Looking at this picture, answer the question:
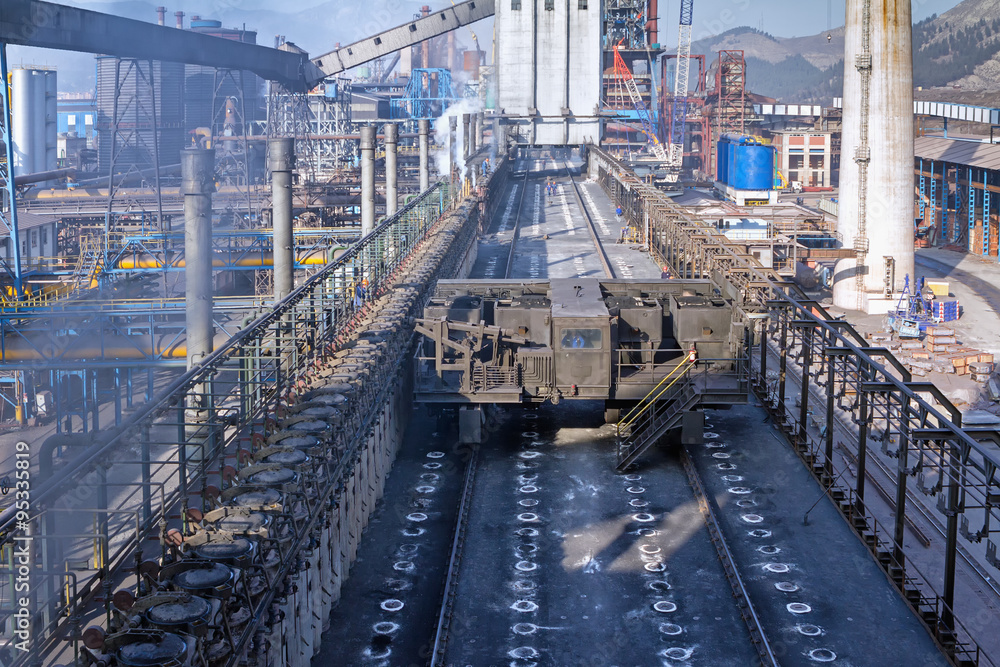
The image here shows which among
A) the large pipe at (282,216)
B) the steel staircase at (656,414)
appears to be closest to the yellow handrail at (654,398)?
the steel staircase at (656,414)

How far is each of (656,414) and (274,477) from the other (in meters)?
11.2

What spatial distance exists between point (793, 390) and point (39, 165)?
7114 cm

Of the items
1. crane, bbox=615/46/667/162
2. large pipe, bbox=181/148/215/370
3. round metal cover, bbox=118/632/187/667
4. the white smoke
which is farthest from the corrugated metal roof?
round metal cover, bbox=118/632/187/667

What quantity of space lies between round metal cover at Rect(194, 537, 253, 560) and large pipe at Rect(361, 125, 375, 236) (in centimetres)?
2556

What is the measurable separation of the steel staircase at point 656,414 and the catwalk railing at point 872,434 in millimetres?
1699

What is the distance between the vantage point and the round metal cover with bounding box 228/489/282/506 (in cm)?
1207

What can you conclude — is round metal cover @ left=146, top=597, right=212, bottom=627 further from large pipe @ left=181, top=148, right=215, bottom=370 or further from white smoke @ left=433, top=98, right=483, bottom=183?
white smoke @ left=433, top=98, right=483, bottom=183

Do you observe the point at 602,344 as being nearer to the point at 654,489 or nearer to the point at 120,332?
the point at 654,489

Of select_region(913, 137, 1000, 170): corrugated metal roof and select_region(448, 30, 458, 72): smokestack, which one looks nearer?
select_region(913, 137, 1000, 170): corrugated metal roof

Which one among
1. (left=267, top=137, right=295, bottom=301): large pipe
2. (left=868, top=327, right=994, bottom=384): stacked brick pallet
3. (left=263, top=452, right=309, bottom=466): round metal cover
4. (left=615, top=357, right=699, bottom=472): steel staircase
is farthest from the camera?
(left=868, top=327, right=994, bottom=384): stacked brick pallet

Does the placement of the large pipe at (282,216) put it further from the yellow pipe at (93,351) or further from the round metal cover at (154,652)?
the round metal cover at (154,652)

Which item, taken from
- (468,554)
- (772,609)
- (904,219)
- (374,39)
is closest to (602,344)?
(468,554)

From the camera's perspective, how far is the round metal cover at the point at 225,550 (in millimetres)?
10606

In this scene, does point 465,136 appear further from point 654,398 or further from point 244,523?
point 244,523
